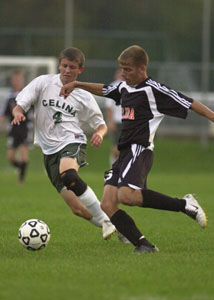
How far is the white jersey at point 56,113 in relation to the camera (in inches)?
307

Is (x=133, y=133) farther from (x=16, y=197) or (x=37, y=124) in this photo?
(x=16, y=197)

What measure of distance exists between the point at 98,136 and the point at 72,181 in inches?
19.5

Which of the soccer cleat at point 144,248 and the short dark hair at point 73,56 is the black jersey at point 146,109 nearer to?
the soccer cleat at point 144,248

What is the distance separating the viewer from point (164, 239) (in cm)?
782

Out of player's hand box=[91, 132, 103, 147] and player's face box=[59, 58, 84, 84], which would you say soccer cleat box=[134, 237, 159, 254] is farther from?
player's face box=[59, 58, 84, 84]

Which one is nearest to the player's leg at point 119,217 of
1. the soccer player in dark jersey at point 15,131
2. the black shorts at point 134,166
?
the black shorts at point 134,166

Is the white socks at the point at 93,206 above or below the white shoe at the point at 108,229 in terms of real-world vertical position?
above

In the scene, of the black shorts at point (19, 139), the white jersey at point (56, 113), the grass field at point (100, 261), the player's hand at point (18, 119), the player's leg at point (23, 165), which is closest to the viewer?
the grass field at point (100, 261)

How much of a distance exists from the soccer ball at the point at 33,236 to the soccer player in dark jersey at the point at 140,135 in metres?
0.60

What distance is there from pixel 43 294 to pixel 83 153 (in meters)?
3.05

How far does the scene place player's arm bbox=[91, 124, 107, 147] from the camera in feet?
23.5

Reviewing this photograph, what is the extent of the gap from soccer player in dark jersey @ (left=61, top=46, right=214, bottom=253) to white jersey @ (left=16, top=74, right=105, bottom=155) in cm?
97

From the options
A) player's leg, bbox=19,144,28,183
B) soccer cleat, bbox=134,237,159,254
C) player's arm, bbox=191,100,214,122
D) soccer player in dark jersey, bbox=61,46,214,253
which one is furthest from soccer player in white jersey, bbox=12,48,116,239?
player's leg, bbox=19,144,28,183

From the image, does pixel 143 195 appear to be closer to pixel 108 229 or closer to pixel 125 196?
pixel 125 196
